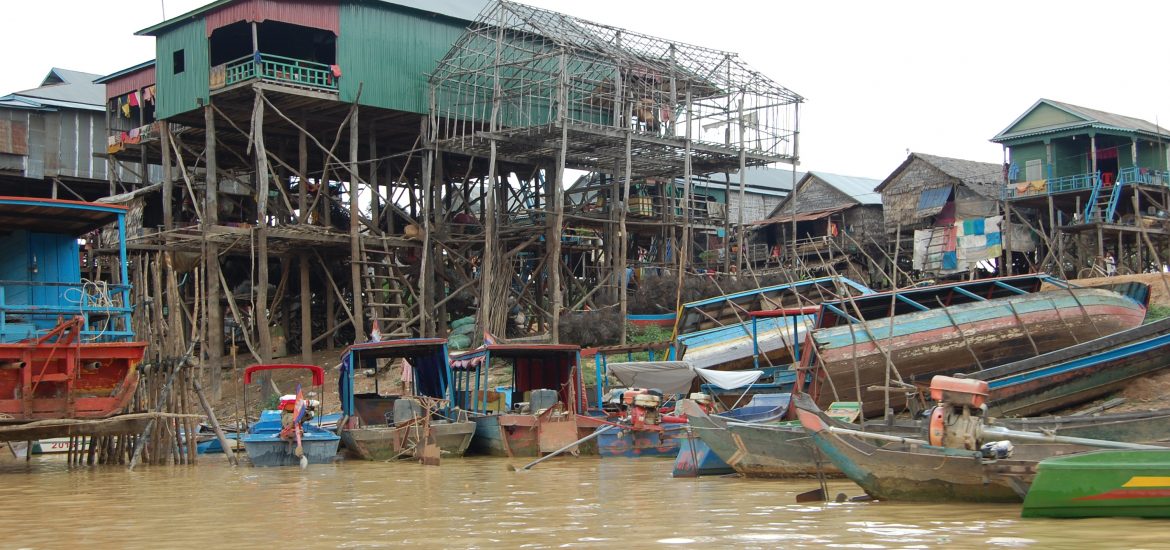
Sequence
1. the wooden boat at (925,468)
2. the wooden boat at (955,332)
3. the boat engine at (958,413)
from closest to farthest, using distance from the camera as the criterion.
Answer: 1. the wooden boat at (925,468)
2. the boat engine at (958,413)
3. the wooden boat at (955,332)

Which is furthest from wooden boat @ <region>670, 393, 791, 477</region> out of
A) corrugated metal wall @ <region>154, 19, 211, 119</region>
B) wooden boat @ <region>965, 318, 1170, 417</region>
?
corrugated metal wall @ <region>154, 19, 211, 119</region>

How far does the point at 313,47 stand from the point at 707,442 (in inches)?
823

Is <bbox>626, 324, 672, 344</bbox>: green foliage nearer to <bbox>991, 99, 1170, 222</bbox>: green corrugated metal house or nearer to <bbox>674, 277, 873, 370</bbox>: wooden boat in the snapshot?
<bbox>674, 277, 873, 370</bbox>: wooden boat

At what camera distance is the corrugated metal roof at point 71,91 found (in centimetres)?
3897

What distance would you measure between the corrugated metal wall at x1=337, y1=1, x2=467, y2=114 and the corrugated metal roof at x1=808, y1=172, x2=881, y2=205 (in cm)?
2019

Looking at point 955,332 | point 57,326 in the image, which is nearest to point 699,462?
point 955,332

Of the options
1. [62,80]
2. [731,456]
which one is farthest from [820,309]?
[62,80]

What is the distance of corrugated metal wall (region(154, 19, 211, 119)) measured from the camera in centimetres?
2908

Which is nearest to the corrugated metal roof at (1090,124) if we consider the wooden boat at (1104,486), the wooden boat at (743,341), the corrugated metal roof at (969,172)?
the corrugated metal roof at (969,172)

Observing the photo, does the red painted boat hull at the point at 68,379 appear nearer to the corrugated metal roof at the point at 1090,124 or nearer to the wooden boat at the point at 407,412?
the wooden boat at the point at 407,412

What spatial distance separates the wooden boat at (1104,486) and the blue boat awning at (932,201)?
106 ft

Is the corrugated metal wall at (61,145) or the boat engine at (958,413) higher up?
the corrugated metal wall at (61,145)

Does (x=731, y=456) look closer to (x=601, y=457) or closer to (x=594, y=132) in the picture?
(x=601, y=457)

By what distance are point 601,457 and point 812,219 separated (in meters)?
28.2
